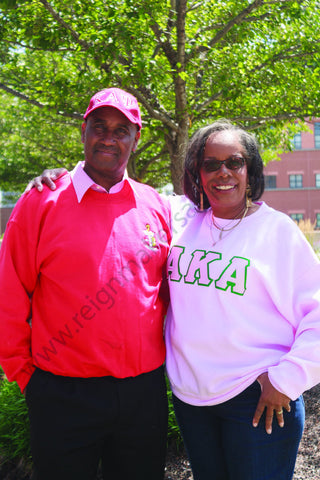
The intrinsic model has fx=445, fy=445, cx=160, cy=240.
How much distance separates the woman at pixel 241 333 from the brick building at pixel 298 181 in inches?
1263

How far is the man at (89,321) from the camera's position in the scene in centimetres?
201

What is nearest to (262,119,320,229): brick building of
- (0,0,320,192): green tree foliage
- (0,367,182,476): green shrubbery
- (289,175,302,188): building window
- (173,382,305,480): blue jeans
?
(289,175,302,188): building window

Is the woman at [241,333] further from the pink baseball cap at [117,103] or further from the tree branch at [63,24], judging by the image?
the tree branch at [63,24]

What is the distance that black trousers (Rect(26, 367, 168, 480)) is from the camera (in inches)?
78.3

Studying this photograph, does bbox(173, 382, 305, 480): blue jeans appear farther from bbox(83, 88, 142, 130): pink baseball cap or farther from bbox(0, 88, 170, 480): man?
bbox(83, 88, 142, 130): pink baseball cap

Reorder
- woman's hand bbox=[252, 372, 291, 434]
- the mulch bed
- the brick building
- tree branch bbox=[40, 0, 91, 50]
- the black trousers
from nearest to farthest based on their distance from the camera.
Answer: woman's hand bbox=[252, 372, 291, 434]
the black trousers
the mulch bed
tree branch bbox=[40, 0, 91, 50]
the brick building

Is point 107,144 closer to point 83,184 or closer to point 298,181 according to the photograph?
point 83,184

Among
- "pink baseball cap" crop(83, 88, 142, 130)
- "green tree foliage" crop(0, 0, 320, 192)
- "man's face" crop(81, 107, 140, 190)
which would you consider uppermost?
"green tree foliage" crop(0, 0, 320, 192)

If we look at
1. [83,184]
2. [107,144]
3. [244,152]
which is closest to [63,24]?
[107,144]

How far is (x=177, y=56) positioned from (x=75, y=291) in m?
4.01

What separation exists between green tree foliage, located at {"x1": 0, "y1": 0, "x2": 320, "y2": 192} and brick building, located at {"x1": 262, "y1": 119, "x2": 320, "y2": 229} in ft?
90.2

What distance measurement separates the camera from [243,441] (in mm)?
1925

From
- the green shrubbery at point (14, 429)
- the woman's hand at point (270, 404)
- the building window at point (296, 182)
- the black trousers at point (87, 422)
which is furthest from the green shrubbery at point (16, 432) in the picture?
the building window at point (296, 182)

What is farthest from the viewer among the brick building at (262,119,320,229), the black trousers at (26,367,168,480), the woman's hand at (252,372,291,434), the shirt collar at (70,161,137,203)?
the brick building at (262,119,320,229)
